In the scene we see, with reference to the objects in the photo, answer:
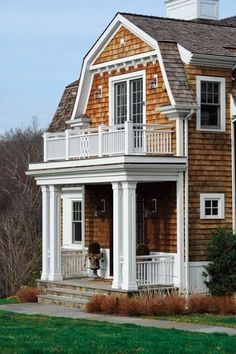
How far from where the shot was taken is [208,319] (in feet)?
66.8

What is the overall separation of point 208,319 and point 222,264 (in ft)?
11.9

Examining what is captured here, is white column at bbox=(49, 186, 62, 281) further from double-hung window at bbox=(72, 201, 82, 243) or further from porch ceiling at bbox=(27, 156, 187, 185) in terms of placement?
double-hung window at bbox=(72, 201, 82, 243)

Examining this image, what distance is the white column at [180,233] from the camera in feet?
79.2

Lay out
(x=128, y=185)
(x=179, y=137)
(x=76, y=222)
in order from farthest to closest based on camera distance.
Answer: (x=76, y=222) < (x=179, y=137) < (x=128, y=185)

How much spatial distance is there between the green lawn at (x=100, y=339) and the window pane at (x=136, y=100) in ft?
30.0

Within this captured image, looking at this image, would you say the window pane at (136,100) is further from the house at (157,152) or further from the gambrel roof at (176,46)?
the gambrel roof at (176,46)

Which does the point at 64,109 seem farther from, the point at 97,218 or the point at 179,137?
the point at 179,137

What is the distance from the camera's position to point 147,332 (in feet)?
56.1

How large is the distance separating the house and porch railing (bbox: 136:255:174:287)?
0.09 feet

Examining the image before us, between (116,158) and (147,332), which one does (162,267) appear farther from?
(147,332)

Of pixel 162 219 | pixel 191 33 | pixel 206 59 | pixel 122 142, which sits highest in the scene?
pixel 191 33

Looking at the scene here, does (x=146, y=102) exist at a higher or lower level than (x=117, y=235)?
higher

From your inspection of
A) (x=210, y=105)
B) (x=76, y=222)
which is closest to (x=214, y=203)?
(x=210, y=105)

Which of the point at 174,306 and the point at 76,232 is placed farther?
the point at 76,232
